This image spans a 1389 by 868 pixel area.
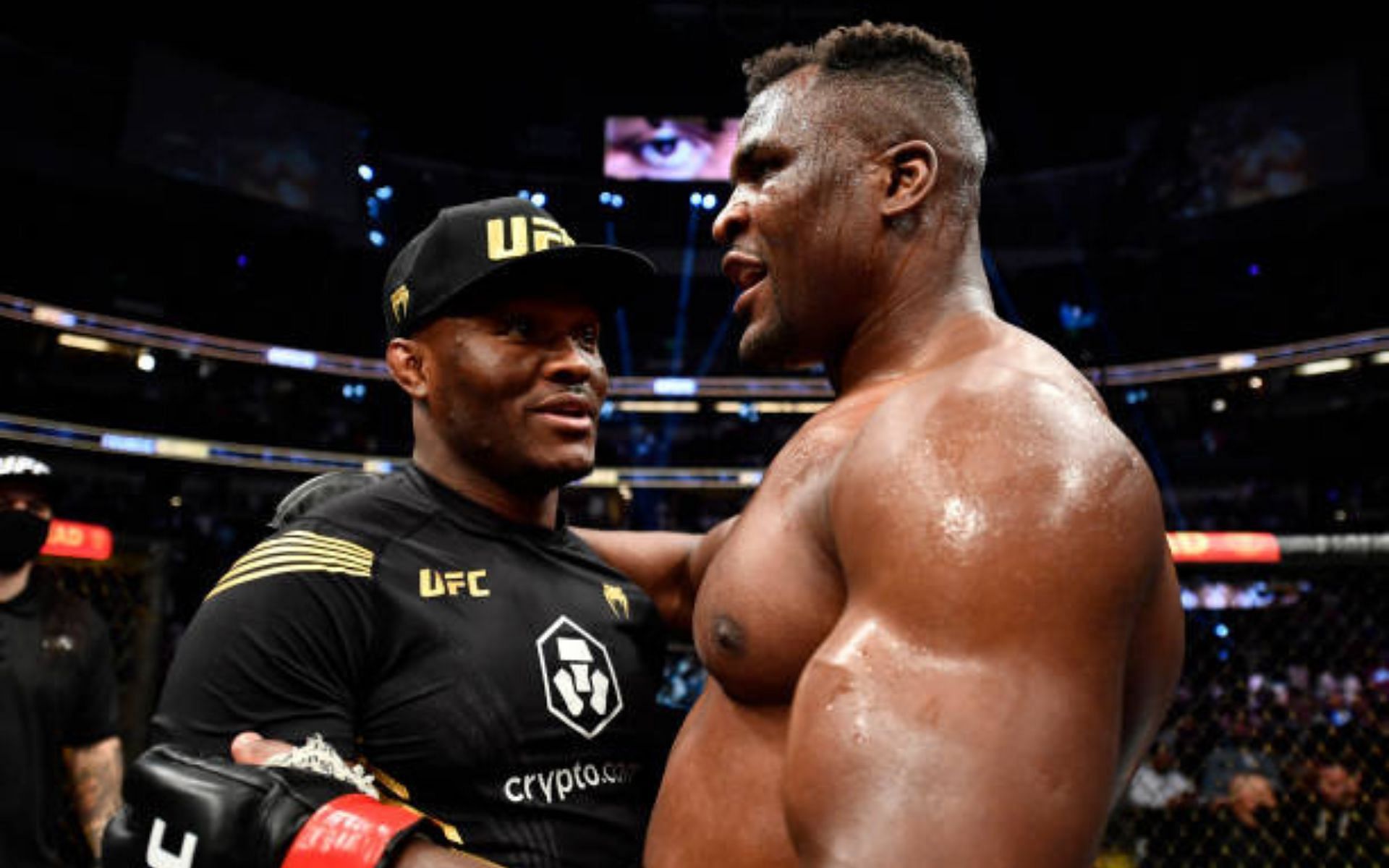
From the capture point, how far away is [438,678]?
4.72 ft

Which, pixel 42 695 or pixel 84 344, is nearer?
pixel 42 695

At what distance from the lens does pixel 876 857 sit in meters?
0.83

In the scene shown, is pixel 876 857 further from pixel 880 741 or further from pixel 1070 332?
pixel 1070 332

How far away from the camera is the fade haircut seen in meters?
1.34

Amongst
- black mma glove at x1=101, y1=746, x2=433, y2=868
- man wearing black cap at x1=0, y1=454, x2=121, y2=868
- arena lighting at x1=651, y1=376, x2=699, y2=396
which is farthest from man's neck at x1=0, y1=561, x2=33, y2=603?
arena lighting at x1=651, y1=376, x2=699, y2=396

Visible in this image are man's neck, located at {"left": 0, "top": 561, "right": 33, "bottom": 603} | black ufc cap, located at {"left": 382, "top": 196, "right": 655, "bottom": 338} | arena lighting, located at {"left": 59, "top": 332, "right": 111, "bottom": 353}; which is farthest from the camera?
arena lighting, located at {"left": 59, "top": 332, "right": 111, "bottom": 353}

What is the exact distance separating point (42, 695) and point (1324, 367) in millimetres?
15360

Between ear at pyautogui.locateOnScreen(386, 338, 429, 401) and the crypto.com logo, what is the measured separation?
0.46 metres

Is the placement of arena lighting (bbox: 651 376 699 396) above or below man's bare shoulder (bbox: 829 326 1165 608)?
above

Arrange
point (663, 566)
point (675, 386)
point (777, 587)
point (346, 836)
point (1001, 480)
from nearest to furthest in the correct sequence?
point (1001, 480) < point (346, 836) < point (777, 587) < point (663, 566) < point (675, 386)

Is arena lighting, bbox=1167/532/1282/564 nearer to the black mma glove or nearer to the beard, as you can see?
the beard

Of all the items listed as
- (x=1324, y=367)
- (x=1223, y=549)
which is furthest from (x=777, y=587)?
(x=1324, y=367)

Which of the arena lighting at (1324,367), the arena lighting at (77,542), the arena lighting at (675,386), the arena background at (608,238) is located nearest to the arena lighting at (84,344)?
the arena background at (608,238)

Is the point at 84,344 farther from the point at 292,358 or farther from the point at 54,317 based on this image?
the point at 54,317
